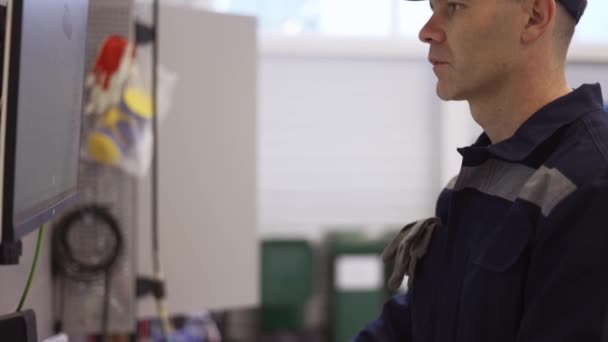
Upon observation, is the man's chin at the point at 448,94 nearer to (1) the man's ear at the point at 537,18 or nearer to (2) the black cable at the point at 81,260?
(1) the man's ear at the point at 537,18

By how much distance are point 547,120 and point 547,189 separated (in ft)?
0.53

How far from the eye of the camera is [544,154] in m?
1.04

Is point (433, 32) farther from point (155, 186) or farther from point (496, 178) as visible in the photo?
point (155, 186)

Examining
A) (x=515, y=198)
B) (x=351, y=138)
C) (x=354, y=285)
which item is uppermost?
(x=351, y=138)

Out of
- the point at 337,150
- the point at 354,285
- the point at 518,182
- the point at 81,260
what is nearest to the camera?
the point at 518,182

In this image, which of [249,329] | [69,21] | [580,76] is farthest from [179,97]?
[580,76]

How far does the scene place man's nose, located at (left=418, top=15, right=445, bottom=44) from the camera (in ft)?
3.98

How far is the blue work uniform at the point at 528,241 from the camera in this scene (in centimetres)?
87

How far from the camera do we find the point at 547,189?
955 millimetres

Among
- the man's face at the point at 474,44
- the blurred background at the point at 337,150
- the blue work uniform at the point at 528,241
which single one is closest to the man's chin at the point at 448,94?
the man's face at the point at 474,44

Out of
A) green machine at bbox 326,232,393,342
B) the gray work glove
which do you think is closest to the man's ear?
the gray work glove

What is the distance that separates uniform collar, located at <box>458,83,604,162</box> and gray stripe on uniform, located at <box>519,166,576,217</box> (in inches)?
2.8

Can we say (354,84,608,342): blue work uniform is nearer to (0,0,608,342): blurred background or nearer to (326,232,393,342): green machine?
(0,0,608,342): blurred background

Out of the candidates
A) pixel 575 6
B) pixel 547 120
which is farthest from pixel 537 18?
pixel 547 120
